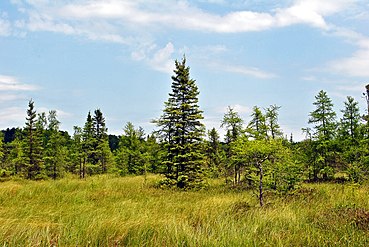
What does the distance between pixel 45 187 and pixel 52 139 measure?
79.2 ft

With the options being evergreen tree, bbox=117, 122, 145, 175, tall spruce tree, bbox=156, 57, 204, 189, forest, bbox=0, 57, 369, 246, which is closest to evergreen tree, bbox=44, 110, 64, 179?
forest, bbox=0, 57, 369, 246

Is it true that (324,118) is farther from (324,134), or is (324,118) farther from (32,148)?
(32,148)

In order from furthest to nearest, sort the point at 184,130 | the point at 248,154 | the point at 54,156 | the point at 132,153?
the point at 54,156 → the point at 132,153 → the point at 184,130 → the point at 248,154

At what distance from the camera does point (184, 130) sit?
70.5 feet

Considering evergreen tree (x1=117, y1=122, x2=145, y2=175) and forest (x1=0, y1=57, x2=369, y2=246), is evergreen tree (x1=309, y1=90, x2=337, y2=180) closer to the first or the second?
forest (x1=0, y1=57, x2=369, y2=246)

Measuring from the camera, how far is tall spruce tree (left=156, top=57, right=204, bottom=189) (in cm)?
2130

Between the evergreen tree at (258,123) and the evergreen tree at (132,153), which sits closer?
the evergreen tree at (258,123)

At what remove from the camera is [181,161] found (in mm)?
21625

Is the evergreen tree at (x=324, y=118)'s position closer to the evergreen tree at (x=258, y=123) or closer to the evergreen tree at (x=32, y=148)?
the evergreen tree at (x=258, y=123)

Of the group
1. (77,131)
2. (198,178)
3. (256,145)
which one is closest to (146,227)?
(256,145)

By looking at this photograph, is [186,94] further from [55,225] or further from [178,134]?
[55,225]

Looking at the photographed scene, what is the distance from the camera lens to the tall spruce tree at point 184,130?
21297 millimetres

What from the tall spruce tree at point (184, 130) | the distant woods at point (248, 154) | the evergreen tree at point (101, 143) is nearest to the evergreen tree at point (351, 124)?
the distant woods at point (248, 154)

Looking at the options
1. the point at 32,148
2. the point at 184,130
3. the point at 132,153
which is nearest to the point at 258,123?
the point at 184,130
